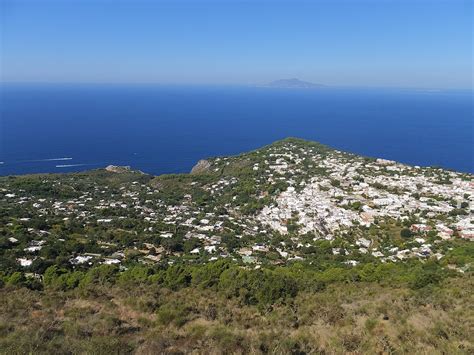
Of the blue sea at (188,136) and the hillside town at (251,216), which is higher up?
the hillside town at (251,216)

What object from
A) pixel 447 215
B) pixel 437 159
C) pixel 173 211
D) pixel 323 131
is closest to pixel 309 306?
pixel 447 215

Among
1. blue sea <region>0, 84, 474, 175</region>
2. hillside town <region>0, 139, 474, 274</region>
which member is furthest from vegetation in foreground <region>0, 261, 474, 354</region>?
blue sea <region>0, 84, 474, 175</region>

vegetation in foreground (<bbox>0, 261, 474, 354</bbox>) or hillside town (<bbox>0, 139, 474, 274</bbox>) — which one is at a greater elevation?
vegetation in foreground (<bbox>0, 261, 474, 354</bbox>)

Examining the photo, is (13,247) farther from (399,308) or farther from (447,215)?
(447,215)

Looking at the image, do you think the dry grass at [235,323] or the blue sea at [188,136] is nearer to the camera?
the dry grass at [235,323]

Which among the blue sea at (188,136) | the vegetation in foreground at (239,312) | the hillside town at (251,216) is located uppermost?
the vegetation in foreground at (239,312)

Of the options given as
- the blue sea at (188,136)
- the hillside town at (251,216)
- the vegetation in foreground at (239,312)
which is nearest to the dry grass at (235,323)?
the vegetation in foreground at (239,312)

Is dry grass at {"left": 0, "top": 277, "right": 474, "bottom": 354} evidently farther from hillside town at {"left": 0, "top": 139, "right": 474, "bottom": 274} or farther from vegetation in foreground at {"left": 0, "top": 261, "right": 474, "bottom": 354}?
hillside town at {"left": 0, "top": 139, "right": 474, "bottom": 274}

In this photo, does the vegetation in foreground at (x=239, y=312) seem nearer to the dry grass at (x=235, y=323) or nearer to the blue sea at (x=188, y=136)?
the dry grass at (x=235, y=323)

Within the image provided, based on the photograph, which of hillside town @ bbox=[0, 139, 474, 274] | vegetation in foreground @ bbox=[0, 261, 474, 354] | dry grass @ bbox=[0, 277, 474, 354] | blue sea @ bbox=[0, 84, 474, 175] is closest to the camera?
dry grass @ bbox=[0, 277, 474, 354]

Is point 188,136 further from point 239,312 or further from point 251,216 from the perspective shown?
point 239,312

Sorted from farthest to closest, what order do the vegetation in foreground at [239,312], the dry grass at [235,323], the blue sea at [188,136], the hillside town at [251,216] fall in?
1. the blue sea at [188,136]
2. the hillside town at [251,216]
3. the vegetation in foreground at [239,312]
4. the dry grass at [235,323]
